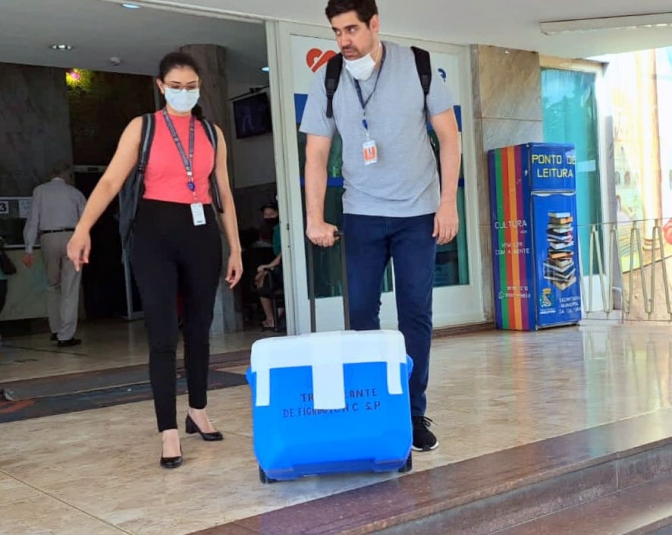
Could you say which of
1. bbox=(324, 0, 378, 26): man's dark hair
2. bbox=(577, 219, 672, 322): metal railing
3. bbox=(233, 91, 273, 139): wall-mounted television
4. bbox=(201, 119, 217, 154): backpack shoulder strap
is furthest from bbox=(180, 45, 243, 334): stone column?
bbox=(324, 0, 378, 26): man's dark hair

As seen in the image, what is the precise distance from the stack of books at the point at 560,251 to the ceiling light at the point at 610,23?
4.78 ft

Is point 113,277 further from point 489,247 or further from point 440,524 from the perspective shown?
point 440,524

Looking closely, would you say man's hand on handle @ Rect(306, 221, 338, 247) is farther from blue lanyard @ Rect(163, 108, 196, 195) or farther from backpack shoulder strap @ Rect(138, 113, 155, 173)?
backpack shoulder strap @ Rect(138, 113, 155, 173)

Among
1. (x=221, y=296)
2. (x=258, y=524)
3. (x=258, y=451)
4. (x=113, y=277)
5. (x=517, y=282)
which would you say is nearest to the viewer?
(x=258, y=524)

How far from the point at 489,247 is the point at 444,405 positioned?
12.0 feet

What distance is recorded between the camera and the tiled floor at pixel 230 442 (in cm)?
228

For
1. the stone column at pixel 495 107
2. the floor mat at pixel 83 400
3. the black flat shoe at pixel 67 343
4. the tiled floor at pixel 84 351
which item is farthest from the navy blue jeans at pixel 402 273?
the black flat shoe at pixel 67 343

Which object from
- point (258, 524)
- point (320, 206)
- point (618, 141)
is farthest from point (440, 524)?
point (618, 141)

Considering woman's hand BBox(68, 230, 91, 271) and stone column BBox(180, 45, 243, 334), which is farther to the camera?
stone column BBox(180, 45, 243, 334)

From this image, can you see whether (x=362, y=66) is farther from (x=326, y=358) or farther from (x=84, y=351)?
(x=84, y=351)

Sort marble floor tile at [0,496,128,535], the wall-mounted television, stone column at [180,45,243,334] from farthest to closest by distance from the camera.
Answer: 1. the wall-mounted television
2. stone column at [180,45,243,334]
3. marble floor tile at [0,496,128,535]

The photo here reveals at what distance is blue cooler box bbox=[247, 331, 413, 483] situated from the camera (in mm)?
2287

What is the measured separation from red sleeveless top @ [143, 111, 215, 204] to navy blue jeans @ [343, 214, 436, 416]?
535 millimetres

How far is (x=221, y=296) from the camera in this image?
24.4 ft
